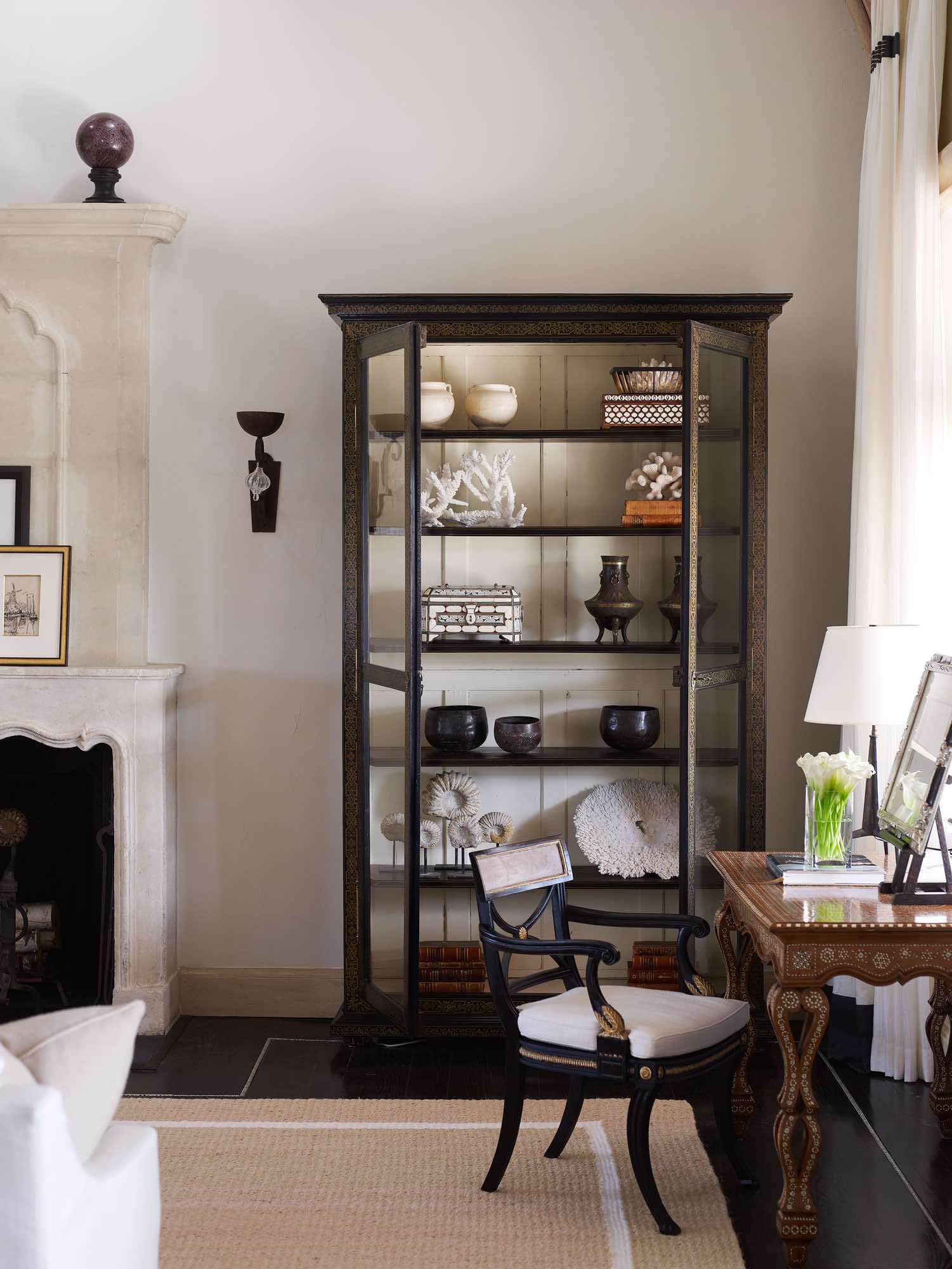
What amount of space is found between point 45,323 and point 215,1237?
3018 mm

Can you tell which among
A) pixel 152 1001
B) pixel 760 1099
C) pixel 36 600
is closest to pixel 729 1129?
pixel 760 1099

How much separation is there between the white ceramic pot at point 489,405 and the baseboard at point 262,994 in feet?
6.77

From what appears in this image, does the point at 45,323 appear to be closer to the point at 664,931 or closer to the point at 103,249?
the point at 103,249

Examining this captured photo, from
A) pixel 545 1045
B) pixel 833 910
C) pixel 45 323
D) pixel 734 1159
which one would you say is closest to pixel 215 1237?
pixel 545 1045

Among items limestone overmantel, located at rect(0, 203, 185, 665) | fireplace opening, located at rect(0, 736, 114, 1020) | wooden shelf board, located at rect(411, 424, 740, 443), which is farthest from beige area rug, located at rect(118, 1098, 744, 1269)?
wooden shelf board, located at rect(411, 424, 740, 443)

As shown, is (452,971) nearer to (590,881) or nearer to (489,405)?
(590,881)

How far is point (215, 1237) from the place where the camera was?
8.91ft

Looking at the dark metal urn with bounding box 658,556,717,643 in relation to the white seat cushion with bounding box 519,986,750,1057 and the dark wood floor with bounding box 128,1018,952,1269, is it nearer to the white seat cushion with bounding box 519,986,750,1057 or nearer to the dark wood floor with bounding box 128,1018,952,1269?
the white seat cushion with bounding box 519,986,750,1057

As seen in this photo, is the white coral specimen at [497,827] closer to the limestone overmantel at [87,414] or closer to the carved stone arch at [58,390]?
the limestone overmantel at [87,414]

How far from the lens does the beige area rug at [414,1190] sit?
104 inches

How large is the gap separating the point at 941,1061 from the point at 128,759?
2741 mm

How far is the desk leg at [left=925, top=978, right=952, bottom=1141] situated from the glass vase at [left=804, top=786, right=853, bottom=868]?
61cm

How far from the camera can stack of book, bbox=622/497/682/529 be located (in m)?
3.90

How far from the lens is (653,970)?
13.1 ft
